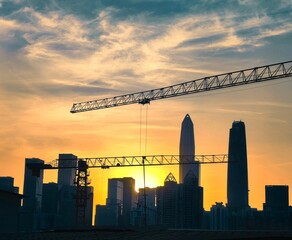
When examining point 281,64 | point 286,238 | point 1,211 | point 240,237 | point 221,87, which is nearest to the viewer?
point 286,238

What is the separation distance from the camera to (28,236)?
80812mm

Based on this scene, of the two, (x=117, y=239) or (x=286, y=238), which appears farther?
(x=117, y=239)

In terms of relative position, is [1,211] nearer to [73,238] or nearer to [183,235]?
[73,238]

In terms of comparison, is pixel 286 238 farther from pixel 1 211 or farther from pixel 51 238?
pixel 1 211

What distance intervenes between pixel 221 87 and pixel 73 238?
126716 mm

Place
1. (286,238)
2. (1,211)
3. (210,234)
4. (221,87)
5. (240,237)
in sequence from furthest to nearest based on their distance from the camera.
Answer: (221,87)
(1,211)
(210,234)
(240,237)
(286,238)

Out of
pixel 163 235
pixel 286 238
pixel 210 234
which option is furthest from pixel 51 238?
Answer: pixel 286 238

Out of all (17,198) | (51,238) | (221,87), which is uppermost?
(221,87)

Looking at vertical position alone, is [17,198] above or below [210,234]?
above

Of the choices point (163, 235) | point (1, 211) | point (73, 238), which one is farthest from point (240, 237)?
point (1, 211)

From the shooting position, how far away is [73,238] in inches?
3068

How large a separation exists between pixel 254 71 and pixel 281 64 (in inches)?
427

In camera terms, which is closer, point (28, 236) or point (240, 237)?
point (240, 237)

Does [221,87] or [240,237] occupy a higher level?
[221,87]
